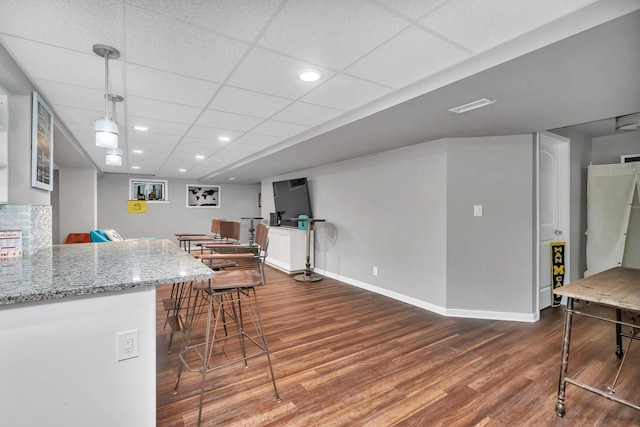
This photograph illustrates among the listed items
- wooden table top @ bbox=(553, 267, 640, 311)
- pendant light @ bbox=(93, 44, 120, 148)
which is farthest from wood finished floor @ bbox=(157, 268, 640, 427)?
pendant light @ bbox=(93, 44, 120, 148)

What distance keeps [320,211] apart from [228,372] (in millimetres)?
3768

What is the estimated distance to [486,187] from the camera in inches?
135

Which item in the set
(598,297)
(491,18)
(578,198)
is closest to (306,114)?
(491,18)

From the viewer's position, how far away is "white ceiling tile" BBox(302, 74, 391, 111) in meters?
2.19

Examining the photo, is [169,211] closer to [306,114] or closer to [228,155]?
[228,155]

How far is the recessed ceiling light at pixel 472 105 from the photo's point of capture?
2.30 meters

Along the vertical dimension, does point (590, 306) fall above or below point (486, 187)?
below

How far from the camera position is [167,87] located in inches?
90.4

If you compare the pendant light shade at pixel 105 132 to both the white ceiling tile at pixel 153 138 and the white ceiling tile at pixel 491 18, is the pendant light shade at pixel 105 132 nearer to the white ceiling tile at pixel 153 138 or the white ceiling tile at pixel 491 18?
the white ceiling tile at pixel 153 138

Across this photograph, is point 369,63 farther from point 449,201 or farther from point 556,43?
point 449,201

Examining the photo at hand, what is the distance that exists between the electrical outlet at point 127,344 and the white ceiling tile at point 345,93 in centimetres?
193

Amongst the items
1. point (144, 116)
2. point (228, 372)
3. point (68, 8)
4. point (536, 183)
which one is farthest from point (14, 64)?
point (536, 183)

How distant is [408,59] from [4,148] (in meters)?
2.65

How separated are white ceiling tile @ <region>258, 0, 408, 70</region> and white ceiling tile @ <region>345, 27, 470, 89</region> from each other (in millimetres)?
85
